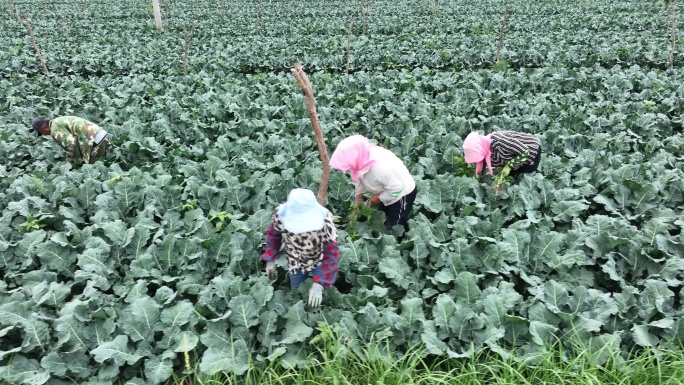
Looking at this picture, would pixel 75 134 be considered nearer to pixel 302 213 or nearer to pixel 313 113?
pixel 313 113

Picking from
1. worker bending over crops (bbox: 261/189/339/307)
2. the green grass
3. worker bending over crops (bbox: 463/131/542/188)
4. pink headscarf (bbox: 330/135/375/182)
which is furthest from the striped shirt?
worker bending over crops (bbox: 261/189/339/307)

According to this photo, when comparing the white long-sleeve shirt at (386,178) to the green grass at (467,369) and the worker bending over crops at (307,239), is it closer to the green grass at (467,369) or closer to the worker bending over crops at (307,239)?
the worker bending over crops at (307,239)

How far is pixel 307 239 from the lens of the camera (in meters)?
3.23

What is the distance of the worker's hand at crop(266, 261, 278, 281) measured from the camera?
12.1ft

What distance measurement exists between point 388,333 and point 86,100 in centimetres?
826

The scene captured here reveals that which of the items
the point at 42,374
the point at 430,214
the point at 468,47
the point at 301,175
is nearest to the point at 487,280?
the point at 430,214

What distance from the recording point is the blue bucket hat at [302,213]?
2.94 m

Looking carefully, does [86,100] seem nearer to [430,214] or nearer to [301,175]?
[301,175]

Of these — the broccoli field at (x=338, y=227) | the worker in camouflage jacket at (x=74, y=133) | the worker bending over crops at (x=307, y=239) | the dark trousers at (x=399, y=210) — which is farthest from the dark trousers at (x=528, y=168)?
the worker in camouflage jacket at (x=74, y=133)

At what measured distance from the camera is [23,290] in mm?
3885

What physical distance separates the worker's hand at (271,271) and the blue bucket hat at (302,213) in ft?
2.63

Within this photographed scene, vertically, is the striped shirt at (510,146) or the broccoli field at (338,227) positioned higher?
the striped shirt at (510,146)

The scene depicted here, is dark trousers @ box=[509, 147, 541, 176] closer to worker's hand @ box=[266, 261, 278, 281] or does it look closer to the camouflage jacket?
worker's hand @ box=[266, 261, 278, 281]

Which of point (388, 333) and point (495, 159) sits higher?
point (495, 159)
